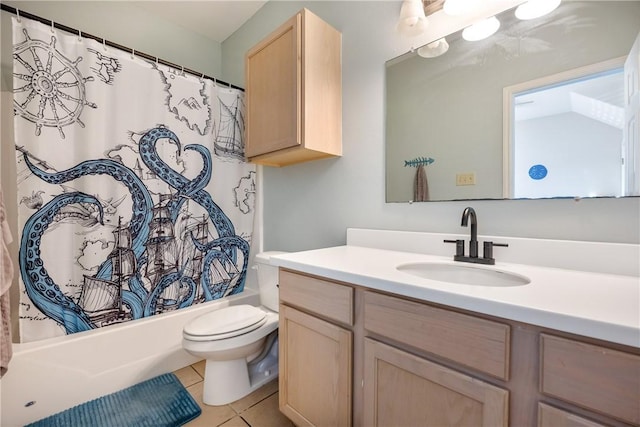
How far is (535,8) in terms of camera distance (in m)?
1.02

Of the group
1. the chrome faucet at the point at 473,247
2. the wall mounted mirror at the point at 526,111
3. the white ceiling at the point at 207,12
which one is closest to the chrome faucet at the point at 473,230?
the chrome faucet at the point at 473,247

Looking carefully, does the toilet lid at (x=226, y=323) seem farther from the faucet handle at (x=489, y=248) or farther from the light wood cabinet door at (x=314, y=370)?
the faucet handle at (x=489, y=248)

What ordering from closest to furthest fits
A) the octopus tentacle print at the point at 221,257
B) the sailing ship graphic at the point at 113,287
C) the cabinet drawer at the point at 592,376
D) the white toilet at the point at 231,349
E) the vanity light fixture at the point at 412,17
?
the cabinet drawer at the point at 592,376 → the vanity light fixture at the point at 412,17 → the white toilet at the point at 231,349 → the sailing ship graphic at the point at 113,287 → the octopus tentacle print at the point at 221,257

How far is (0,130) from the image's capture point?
5.11ft

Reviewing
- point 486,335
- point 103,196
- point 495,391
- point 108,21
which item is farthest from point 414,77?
point 108,21

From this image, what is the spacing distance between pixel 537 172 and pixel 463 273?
0.46 m

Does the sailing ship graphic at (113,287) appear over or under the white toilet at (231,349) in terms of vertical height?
over

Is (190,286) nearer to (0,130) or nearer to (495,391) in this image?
(0,130)

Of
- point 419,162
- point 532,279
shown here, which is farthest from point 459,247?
point 419,162

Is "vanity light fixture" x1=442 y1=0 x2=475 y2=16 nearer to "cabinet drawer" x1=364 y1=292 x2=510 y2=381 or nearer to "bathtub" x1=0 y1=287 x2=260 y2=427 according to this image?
"cabinet drawer" x1=364 y1=292 x2=510 y2=381

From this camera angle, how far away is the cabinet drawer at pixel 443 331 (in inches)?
24.4

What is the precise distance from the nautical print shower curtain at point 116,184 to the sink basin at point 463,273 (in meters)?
1.41

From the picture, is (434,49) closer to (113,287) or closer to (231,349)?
(231,349)

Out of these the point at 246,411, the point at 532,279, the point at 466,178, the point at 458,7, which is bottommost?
the point at 246,411
